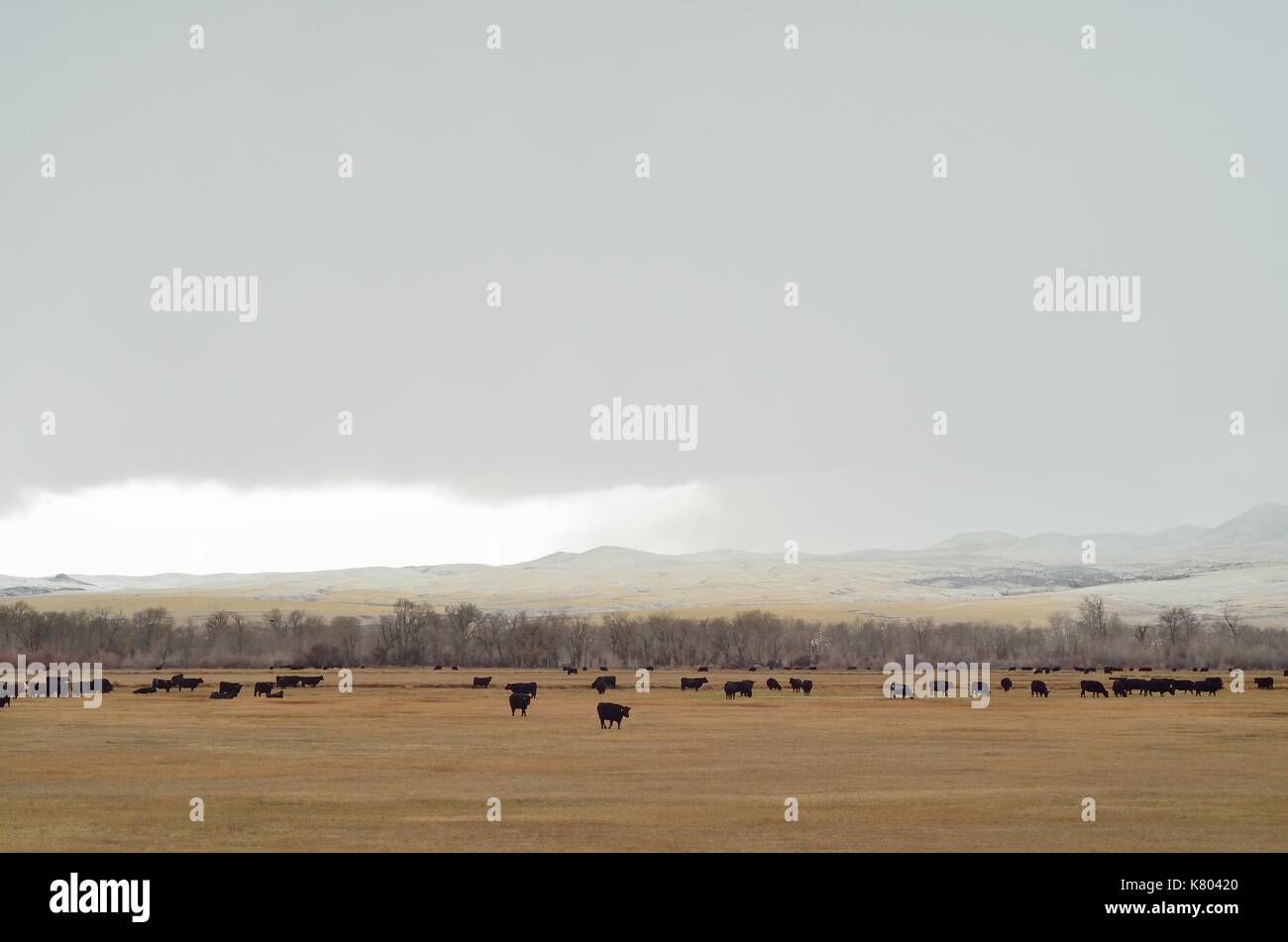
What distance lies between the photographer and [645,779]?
114ft

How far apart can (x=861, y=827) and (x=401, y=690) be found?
60.6 meters

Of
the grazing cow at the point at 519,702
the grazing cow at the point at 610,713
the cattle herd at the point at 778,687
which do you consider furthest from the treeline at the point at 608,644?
the grazing cow at the point at 610,713

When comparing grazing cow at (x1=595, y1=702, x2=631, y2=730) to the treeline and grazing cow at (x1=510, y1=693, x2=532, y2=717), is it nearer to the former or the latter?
grazing cow at (x1=510, y1=693, x2=532, y2=717)

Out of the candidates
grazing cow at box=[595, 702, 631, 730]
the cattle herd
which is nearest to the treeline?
the cattle herd

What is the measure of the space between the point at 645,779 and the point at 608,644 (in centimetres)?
13372

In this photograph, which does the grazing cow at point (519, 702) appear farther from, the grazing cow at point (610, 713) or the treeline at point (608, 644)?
the treeline at point (608, 644)

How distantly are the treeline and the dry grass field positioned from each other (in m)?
81.0

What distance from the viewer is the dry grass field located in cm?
2588

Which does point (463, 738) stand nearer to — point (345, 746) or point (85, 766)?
point (345, 746)

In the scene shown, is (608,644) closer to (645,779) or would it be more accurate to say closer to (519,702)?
(519,702)

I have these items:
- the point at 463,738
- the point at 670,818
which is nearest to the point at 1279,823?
the point at 670,818
